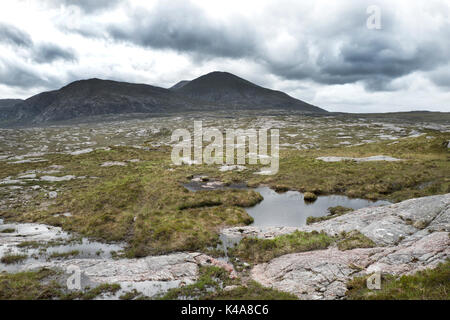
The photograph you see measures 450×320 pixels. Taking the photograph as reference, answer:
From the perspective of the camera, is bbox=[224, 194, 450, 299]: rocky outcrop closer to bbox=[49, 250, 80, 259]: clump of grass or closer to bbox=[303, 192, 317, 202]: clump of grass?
bbox=[303, 192, 317, 202]: clump of grass

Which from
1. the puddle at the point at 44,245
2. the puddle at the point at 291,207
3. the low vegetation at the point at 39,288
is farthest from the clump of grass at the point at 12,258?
the puddle at the point at 291,207

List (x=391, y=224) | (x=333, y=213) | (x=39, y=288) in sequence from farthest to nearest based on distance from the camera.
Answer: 1. (x=333, y=213)
2. (x=391, y=224)
3. (x=39, y=288)

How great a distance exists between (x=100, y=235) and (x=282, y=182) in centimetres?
3399

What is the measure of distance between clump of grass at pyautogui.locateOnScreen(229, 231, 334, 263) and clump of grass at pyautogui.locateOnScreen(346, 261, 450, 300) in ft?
26.4

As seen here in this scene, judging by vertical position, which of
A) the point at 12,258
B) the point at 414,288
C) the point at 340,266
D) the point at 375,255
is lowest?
the point at 12,258

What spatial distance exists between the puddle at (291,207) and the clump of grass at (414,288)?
52.4ft

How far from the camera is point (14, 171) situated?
5700cm

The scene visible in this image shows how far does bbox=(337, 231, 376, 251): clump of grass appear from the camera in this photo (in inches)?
785

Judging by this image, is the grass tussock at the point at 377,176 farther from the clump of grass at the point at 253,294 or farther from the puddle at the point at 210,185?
the clump of grass at the point at 253,294

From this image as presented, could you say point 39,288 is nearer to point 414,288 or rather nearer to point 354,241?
point 414,288

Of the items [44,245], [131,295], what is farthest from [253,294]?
[44,245]

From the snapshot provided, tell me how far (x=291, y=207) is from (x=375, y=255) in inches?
724

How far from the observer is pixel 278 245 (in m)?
22.8
